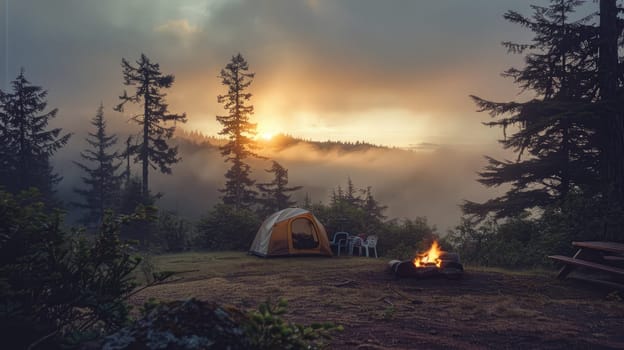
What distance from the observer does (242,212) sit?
71.2 ft

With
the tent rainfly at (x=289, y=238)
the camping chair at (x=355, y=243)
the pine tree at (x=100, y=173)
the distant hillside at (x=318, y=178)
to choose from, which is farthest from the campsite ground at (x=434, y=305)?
the distant hillside at (x=318, y=178)

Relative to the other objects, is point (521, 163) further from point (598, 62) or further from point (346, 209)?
point (346, 209)

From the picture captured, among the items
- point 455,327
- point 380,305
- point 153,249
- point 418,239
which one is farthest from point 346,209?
point 455,327

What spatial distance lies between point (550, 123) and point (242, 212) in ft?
49.4

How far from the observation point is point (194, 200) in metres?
154

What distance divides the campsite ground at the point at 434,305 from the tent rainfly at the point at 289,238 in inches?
A: 155

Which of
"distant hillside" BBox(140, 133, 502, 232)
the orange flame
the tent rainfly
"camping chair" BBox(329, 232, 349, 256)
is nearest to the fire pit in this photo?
the orange flame

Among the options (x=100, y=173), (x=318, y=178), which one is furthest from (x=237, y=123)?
(x=318, y=178)

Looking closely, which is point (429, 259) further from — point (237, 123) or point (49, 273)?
point (237, 123)

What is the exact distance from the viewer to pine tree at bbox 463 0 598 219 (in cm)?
1506

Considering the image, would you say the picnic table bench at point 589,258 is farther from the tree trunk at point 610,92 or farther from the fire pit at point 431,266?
the tree trunk at point 610,92

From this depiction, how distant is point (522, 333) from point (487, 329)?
16.8 inches

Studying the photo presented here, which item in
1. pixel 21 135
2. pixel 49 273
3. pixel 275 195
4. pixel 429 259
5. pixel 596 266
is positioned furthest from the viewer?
pixel 275 195

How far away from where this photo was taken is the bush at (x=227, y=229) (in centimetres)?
2053
